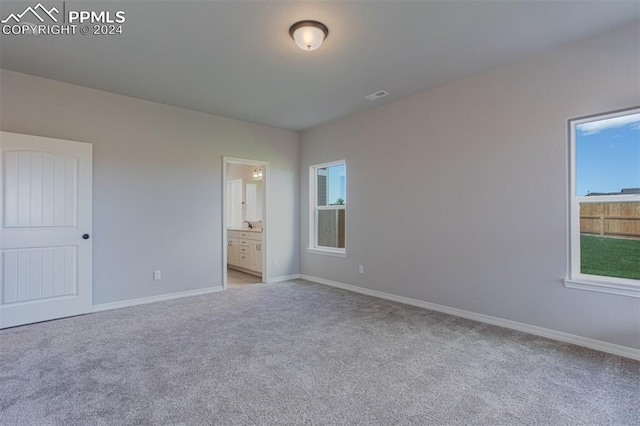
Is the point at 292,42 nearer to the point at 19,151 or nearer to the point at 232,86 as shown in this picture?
the point at 232,86

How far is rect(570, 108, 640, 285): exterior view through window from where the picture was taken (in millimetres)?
2686

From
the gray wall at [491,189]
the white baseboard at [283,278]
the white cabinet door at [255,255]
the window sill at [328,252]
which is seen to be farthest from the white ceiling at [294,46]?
the white baseboard at [283,278]

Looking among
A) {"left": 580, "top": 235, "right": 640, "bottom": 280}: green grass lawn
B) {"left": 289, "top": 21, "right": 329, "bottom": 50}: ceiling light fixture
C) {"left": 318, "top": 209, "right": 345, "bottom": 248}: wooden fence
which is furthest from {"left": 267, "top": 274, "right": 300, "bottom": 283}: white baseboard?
{"left": 580, "top": 235, "right": 640, "bottom": 280}: green grass lawn

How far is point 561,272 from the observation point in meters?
2.90

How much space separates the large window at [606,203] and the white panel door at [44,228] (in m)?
5.06

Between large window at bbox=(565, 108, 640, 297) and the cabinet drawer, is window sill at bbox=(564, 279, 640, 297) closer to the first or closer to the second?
large window at bbox=(565, 108, 640, 297)

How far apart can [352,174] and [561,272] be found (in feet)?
9.44

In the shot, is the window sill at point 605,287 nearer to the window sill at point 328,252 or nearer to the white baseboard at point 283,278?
the window sill at point 328,252

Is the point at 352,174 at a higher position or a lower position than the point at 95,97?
lower

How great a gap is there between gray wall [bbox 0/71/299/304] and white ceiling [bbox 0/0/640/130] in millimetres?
276

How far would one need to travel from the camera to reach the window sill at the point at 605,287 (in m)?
2.55

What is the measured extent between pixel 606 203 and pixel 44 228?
553 cm

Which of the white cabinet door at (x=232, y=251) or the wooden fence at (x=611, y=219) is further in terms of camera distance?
the white cabinet door at (x=232, y=251)

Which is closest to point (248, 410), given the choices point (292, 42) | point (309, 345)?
point (309, 345)
